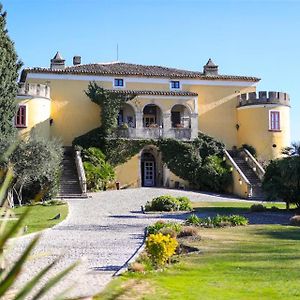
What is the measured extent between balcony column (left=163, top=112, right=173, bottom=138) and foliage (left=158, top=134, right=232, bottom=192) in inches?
20.6

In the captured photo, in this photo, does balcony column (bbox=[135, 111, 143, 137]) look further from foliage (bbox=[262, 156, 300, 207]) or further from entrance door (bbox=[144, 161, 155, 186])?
foliage (bbox=[262, 156, 300, 207])

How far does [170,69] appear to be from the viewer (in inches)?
1863

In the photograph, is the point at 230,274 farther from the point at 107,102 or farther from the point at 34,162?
the point at 107,102

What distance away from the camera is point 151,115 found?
44.1m

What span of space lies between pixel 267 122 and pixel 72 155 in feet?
49.3

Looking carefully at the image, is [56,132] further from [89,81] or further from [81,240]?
[81,240]

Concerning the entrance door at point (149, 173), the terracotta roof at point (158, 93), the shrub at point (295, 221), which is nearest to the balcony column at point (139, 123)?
the terracotta roof at point (158, 93)

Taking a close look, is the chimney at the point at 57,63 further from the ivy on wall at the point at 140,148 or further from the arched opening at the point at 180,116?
the arched opening at the point at 180,116

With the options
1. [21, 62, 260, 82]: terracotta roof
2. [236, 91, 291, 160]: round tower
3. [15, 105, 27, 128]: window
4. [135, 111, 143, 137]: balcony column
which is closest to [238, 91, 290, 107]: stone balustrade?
[236, 91, 291, 160]: round tower

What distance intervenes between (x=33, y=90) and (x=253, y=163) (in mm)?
16501

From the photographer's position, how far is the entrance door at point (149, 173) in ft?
140

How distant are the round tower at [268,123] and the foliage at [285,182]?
1496 centimetres

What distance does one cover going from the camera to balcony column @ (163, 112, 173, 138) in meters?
41.4

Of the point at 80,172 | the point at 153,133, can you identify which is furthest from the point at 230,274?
the point at 153,133
